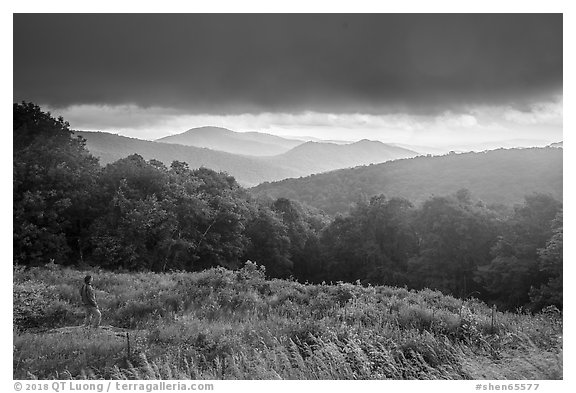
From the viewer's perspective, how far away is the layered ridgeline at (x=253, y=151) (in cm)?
1091

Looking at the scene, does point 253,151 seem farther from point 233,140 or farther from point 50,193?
point 50,193

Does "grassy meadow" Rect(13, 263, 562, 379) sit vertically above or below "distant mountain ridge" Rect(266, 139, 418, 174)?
below

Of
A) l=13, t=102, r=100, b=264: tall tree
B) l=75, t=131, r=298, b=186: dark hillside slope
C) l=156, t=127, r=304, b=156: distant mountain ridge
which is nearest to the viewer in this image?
l=156, t=127, r=304, b=156: distant mountain ridge

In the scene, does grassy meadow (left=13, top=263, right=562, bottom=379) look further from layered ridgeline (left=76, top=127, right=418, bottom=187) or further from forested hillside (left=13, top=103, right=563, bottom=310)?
forested hillside (left=13, top=103, right=563, bottom=310)

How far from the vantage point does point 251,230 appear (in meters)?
31.0

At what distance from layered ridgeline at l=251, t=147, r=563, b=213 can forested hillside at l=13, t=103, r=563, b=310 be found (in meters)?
3.54

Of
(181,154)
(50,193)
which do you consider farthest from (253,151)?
(50,193)

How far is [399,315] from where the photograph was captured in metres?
9.03

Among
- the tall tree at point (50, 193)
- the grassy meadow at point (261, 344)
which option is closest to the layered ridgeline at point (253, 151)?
the grassy meadow at point (261, 344)

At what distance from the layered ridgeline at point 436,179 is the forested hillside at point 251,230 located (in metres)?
3.54

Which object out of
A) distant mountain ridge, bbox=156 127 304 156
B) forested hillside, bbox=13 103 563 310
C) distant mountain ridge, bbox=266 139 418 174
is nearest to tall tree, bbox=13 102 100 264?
forested hillside, bbox=13 103 563 310

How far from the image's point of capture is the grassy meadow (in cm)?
568

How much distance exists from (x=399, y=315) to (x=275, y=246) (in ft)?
70.5

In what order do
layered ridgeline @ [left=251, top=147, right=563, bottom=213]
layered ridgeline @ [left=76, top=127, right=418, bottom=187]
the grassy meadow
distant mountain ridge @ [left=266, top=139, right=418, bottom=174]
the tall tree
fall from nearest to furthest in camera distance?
the grassy meadow < layered ridgeline @ [left=76, top=127, right=418, bottom=187] < distant mountain ridge @ [left=266, top=139, right=418, bottom=174] < the tall tree < layered ridgeline @ [left=251, top=147, right=563, bottom=213]
